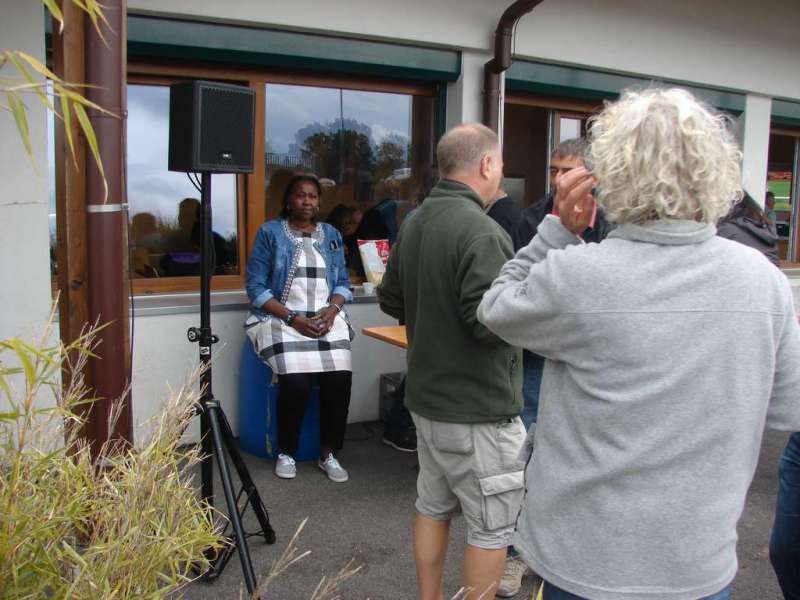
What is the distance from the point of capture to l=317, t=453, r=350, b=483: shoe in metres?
4.19

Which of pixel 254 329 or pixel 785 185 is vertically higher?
pixel 785 185

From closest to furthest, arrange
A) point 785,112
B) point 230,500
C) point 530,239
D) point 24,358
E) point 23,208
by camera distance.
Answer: point 24,358 < point 230,500 < point 530,239 < point 23,208 < point 785,112

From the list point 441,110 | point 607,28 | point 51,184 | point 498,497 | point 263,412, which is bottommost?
point 263,412

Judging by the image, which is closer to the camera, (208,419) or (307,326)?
(208,419)

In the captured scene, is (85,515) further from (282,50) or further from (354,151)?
(354,151)

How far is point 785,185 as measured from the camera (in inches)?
311

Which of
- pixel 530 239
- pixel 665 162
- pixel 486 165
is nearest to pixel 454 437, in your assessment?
pixel 486 165

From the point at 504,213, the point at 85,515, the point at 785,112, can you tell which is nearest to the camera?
the point at 85,515

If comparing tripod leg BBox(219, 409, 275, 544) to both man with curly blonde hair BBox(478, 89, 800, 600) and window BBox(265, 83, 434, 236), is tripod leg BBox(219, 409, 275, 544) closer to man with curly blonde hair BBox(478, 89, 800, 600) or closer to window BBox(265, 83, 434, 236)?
man with curly blonde hair BBox(478, 89, 800, 600)

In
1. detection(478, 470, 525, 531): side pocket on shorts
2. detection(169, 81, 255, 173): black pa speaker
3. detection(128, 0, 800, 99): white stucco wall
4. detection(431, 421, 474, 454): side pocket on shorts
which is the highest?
detection(128, 0, 800, 99): white stucco wall

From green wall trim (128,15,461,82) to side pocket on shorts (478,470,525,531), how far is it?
124 inches

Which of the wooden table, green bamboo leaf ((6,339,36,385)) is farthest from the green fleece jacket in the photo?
the wooden table

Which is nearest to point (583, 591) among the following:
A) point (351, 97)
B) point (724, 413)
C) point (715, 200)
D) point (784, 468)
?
point (724, 413)

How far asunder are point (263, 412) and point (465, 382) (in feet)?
7.59
